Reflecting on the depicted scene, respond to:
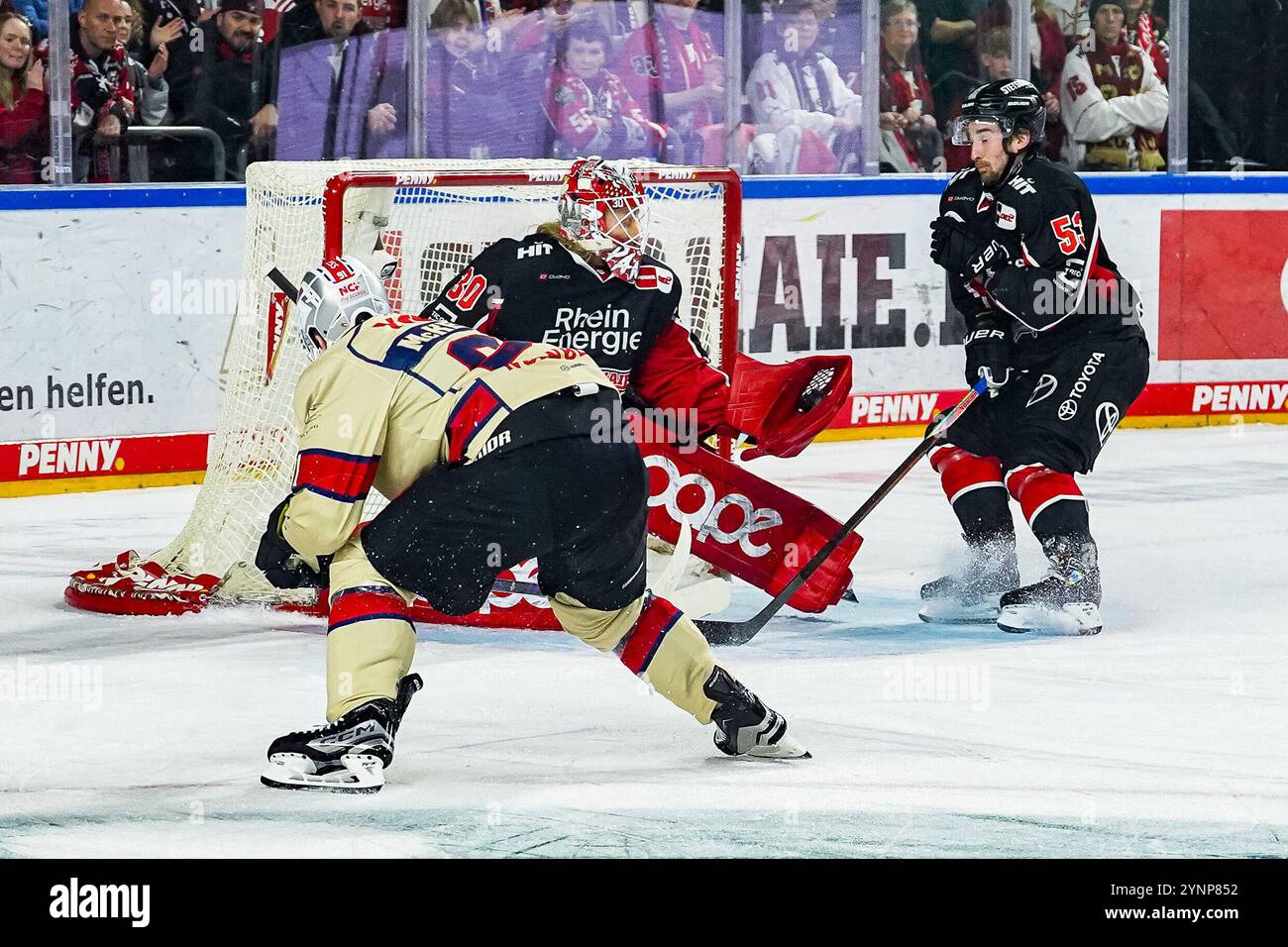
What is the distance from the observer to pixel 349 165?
5391mm

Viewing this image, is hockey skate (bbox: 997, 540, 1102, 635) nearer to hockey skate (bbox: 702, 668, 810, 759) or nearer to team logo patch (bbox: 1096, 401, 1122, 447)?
team logo patch (bbox: 1096, 401, 1122, 447)

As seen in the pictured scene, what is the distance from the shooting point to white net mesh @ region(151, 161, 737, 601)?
5.45 meters

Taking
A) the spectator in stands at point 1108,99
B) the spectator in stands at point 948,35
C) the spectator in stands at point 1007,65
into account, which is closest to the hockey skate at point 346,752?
the spectator in stands at point 1007,65

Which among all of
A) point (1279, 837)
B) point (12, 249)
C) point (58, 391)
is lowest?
point (1279, 837)

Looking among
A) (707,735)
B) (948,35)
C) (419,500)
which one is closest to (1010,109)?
(707,735)

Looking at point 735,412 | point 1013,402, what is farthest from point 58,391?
point 1013,402

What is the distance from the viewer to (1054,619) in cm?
513

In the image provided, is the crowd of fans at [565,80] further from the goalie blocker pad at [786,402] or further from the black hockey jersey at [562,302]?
the goalie blocker pad at [786,402]

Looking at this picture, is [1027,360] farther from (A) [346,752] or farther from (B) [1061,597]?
(A) [346,752]

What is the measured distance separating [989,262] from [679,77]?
11.3 feet

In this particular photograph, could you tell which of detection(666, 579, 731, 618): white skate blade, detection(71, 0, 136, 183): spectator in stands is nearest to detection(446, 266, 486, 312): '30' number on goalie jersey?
detection(666, 579, 731, 618): white skate blade

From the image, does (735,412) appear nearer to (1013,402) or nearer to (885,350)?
(1013,402)

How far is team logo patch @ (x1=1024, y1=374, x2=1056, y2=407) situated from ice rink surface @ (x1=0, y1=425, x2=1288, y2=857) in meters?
0.61
